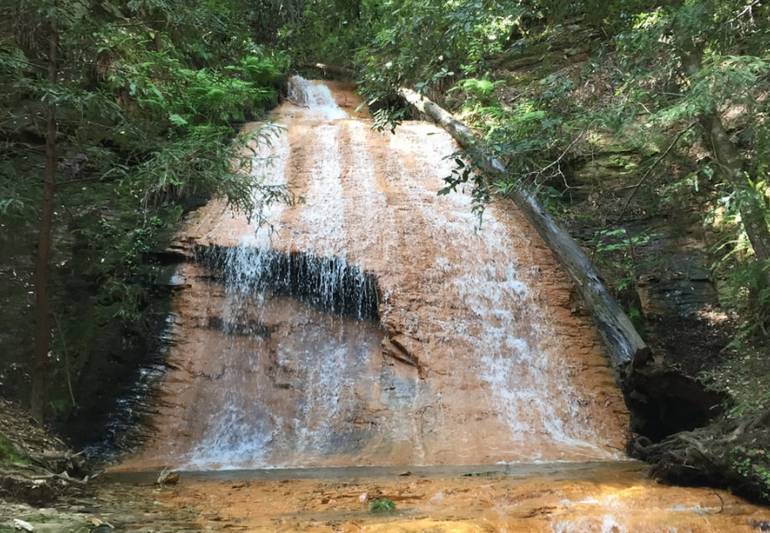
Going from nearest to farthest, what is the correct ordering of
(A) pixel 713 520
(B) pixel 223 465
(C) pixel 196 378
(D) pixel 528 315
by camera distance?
(A) pixel 713 520, (B) pixel 223 465, (C) pixel 196 378, (D) pixel 528 315

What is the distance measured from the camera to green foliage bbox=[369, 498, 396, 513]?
Result: 474cm

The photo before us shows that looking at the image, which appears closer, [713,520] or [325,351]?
[713,520]

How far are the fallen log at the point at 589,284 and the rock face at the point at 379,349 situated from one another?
353 mm

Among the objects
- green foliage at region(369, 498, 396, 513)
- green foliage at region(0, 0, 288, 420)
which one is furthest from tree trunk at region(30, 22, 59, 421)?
green foliage at region(369, 498, 396, 513)

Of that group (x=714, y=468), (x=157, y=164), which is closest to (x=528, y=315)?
(x=714, y=468)

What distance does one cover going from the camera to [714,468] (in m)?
5.43

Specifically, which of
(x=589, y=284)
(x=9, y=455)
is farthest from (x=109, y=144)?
(x=589, y=284)

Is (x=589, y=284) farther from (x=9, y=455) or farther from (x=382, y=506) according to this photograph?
(x=9, y=455)

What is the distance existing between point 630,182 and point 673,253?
190cm

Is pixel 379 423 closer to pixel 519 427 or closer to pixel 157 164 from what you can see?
pixel 519 427

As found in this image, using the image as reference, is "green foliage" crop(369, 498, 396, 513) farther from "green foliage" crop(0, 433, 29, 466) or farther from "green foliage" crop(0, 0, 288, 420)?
"green foliage" crop(0, 0, 288, 420)

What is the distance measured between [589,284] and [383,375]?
3535 millimetres

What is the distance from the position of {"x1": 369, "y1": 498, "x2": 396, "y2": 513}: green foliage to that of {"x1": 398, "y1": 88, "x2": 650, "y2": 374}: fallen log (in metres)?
3.57

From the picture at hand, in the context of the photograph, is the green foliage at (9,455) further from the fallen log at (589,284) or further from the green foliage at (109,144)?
the fallen log at (589,284)
